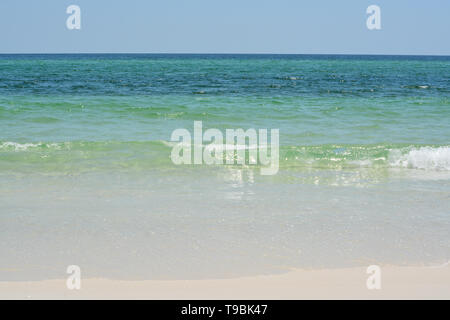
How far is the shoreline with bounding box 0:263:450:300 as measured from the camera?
3.40m

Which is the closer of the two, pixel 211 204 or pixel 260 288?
pixel 260 288

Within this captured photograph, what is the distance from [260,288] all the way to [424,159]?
5484 millimetres

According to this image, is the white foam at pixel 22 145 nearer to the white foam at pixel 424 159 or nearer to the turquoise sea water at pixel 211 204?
the turquoise sea water at pixel 211 204

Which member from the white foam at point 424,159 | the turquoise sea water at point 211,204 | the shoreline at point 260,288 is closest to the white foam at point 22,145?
the turquoise sea water at point 211,204

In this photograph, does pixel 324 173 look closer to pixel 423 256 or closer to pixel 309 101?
pixel 423 256

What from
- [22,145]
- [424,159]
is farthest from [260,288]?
[22,145]

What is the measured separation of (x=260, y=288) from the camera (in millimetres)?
3516

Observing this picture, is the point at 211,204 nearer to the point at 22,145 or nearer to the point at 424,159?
the point at 424,159

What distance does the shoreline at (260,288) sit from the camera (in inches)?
134

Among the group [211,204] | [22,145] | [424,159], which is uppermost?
[22,145]

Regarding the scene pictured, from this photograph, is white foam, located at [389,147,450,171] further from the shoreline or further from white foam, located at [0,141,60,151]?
white foam, located at [0,141,60,151]

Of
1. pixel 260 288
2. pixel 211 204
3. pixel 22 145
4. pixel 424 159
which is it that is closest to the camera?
pixel 260 288

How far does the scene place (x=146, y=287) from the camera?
138 inches
